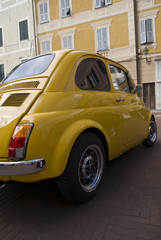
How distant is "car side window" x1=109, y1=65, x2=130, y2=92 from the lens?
2968 millimetres

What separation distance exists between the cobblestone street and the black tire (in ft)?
0.53

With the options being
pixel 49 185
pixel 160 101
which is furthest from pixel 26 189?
pixel 160 101

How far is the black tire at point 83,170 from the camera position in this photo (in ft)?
6.33

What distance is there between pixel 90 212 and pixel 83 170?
43 cm

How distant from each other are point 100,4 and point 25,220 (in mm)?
17413

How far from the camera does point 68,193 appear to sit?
1.96m

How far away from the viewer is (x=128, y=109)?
3021mm

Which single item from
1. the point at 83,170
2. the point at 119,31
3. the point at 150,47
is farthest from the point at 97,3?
the point at 83,170

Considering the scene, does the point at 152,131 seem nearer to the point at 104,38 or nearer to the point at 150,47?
the point at 150,47

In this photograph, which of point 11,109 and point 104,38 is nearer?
point 11,109

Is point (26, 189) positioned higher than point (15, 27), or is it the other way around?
point (15, 27)

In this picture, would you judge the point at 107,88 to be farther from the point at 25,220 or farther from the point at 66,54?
the point at 25,220

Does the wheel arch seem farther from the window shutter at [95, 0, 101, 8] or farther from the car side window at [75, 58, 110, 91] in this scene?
→ the window shutter at [95, 0, 101, 8]

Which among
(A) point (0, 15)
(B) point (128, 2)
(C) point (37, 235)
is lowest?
(C) point (37, 235)
